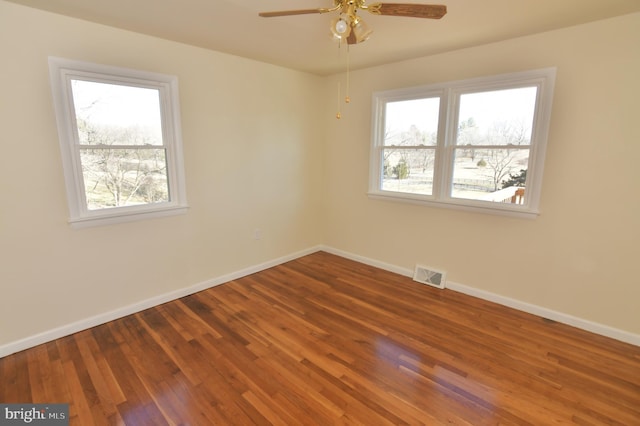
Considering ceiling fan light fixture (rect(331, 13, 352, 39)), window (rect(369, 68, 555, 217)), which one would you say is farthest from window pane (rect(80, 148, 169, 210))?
window (rect(369, 68, 555, 217))

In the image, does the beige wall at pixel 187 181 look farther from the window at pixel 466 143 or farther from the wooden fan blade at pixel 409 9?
the wooden fan blade at pixel 409 9

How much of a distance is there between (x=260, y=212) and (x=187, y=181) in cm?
101

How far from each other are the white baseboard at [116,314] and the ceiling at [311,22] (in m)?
2.42

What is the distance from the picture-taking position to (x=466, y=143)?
10.5 ft

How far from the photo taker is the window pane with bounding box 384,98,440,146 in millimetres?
3439

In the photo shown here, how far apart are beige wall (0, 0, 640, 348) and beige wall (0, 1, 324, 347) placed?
0.01 m

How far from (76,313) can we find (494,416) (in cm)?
319

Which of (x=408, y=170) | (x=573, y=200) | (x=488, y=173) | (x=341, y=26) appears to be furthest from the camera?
(x=408, y=170)

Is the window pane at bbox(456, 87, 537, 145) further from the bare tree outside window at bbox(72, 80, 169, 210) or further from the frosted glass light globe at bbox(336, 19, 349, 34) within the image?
the bare tree outside window at bbox(72, 80, 169, 210)

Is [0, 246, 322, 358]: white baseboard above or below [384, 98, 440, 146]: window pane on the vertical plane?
below

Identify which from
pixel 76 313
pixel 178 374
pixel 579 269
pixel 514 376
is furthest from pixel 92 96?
pixel 579 269

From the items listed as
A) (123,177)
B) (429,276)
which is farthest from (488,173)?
(123,177)

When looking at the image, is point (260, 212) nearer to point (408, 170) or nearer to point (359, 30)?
point (408, 170)

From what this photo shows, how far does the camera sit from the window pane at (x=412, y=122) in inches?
135
